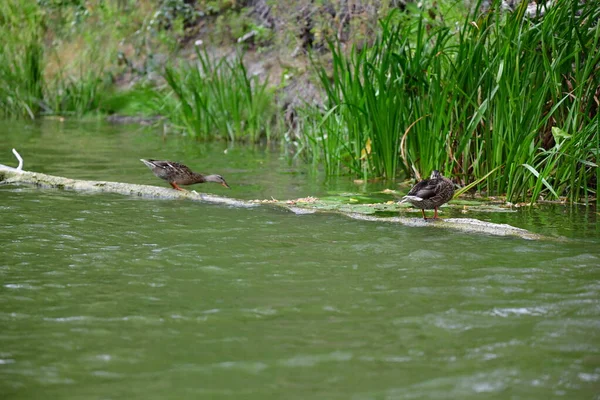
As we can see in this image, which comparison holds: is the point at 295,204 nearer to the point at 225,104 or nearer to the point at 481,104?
the point at 481,104

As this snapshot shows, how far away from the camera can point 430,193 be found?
5453mm

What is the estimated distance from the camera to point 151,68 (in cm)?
1589

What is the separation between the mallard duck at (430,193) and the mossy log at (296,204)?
0.45ft

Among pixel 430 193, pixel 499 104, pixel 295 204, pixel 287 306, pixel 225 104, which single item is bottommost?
pixel 287 306

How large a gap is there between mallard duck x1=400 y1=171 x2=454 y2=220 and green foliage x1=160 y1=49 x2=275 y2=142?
5.67m

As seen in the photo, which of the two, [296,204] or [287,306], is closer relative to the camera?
[287,306]

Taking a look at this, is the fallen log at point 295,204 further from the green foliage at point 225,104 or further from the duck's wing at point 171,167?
the green foliage at point 225,104

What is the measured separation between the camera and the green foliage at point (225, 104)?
36.1 ft

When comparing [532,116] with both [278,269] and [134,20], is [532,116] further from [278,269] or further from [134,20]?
[134,20]

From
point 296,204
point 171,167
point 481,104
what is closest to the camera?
point 296,204

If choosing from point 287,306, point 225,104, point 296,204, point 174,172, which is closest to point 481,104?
point 296,204

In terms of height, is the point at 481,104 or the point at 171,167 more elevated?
the point at 481,104

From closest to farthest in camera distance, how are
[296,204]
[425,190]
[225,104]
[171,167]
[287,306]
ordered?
[287,306] → [425,190] → [296,204] → [171,167] → [225,104]

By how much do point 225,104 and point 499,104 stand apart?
18.3 ft
